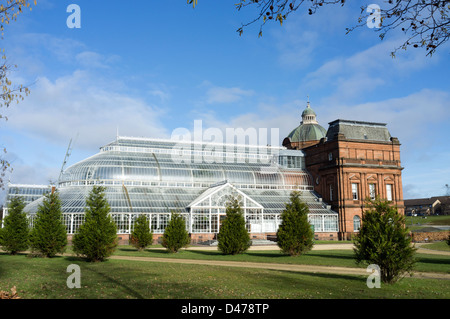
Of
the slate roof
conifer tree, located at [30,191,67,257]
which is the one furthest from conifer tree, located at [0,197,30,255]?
the slate roof

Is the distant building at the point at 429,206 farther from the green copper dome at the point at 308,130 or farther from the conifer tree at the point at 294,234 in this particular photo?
the conifer tree at the point at 294,234

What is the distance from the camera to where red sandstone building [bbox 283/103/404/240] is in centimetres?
5662

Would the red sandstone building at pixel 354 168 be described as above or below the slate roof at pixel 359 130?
below

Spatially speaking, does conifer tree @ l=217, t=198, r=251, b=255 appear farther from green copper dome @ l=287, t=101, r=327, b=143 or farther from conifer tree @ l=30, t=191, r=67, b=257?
green copper dome @ l=287, t=101, r=327, b=143

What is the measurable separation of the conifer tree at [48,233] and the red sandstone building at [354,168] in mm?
40819

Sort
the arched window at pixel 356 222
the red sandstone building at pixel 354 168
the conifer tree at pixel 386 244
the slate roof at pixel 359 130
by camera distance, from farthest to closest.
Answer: the slate roof at pixel 359 130 < the red sandstone building at pixel 354 168 < the arched window at pixel 356 222 < the conifer tree at pixel 386 244

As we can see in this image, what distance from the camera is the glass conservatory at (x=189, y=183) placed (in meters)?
48.2

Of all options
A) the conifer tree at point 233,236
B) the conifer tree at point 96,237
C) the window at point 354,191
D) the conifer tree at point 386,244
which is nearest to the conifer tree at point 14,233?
the conifer tree at point 96,237

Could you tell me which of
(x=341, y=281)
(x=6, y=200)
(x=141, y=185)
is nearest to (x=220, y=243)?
(x=341, y=281)

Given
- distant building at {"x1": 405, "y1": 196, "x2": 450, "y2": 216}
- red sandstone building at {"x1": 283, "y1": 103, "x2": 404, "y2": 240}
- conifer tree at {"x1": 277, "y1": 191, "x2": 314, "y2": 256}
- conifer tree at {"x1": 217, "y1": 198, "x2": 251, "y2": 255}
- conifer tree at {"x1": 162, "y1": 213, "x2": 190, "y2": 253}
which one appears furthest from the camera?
distant building at {"x1": 405, "y1": 196, "x2": 450, "y2": 216}

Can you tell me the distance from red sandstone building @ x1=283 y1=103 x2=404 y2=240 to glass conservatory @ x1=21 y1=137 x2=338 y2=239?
2337 mm

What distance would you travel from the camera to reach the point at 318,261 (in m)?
27.1

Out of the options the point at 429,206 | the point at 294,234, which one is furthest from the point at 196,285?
the point at 429,206
